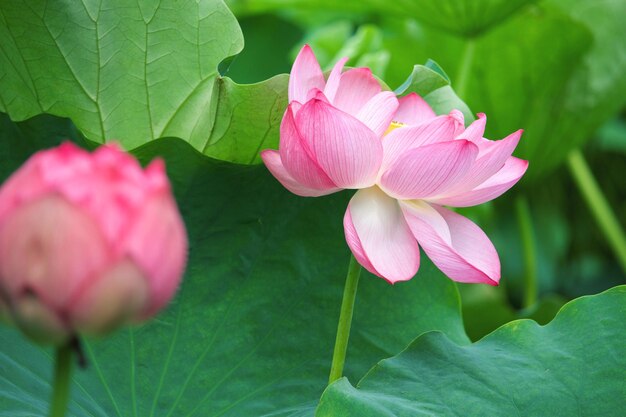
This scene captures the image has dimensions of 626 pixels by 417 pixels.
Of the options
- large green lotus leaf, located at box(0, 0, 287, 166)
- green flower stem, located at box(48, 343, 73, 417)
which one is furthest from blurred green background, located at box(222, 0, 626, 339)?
green flower stem, located at box(48, 343, 73, 417)

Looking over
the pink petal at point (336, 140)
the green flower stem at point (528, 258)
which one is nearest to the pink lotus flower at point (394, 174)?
the pink petal at point (336, 140)

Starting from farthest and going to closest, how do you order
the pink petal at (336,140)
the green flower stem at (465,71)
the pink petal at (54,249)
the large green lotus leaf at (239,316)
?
1. the green flower stem at (465,71)
2. the large green lotus leaf at (239,316)
3. the pink petal at (336,140)
4. the pink petal at (54,249)

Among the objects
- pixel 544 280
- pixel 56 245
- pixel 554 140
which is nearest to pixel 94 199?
pixel 56 245

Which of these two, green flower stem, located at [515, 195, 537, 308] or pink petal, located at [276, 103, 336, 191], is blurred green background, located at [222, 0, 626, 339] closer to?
green flower stem, located at [515, 195, 537, 308]

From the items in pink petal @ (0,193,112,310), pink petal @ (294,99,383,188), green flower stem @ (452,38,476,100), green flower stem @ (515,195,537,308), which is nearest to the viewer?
pink petal @ (0,193,112,310)

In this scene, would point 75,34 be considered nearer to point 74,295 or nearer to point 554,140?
point 74,295

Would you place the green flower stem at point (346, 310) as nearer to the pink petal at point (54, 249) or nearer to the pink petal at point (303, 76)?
the pink petal at point (303, 76)
